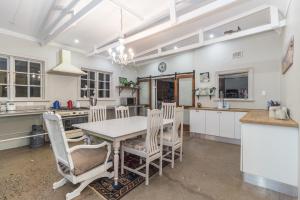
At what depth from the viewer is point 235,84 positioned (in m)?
4.51

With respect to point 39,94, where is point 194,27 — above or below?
above

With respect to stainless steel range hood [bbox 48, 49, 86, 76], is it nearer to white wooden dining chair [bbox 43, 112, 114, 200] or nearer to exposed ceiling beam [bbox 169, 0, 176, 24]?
white wooden dining chair [bbox 43, 112, 114, 200]

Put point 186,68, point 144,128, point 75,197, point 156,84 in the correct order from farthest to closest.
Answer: point 156,84 < point 186,68 < point 144,128 < point 75,197

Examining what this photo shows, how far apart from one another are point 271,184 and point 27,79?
558cm

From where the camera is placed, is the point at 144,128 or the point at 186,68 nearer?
the point at 144,128

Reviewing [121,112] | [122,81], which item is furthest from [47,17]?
[122,81]

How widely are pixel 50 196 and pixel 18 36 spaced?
3.91m

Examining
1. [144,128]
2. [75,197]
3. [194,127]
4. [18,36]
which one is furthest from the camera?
[194,127]

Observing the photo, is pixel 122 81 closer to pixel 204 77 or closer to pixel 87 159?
pixel 204 77

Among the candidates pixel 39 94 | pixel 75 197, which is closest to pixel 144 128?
pixel 75 197

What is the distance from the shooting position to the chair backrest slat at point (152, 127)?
2.23 metres

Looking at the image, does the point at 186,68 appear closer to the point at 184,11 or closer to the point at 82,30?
the point at 184,11

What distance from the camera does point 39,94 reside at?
14.1ft

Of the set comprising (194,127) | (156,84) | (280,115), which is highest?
(156,84)
